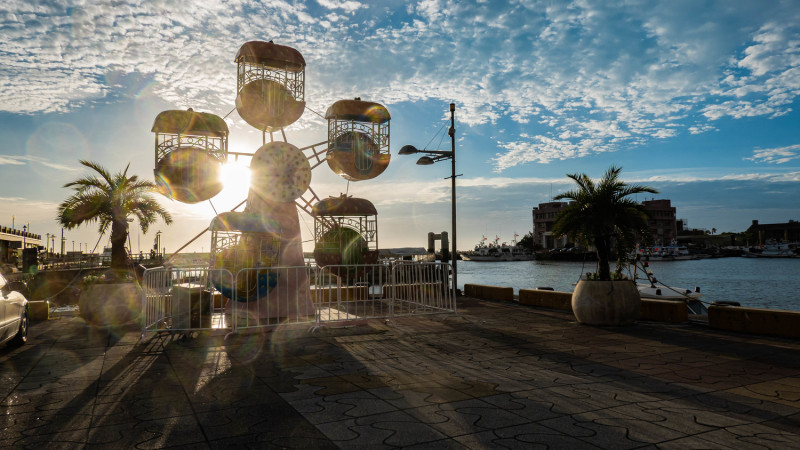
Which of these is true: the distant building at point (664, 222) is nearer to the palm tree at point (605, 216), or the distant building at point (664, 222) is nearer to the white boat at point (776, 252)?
the white boat at point (776, 252)

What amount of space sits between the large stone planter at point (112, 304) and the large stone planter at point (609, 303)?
1173 cm

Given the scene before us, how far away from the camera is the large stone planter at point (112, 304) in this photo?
13.3 m

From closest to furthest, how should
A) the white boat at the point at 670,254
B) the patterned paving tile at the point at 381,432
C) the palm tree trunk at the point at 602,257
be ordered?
1. the patterned paving tile at the point at 381,432
2. the palm tree trunk at the point at 602,257
3. the white boat at the point at 670,254

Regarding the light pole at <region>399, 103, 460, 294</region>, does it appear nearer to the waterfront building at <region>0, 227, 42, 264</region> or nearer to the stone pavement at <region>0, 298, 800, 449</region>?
the stone pavement at <region>0, 298, 800, 449</region>

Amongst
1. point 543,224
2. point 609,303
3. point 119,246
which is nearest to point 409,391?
point 609,303

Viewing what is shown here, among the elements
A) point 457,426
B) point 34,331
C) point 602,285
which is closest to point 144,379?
point 457,426

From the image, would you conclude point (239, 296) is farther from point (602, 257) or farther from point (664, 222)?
point (664, 222)

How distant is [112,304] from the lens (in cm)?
1327

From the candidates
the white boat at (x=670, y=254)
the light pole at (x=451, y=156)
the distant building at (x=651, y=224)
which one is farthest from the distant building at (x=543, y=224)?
the light pole at (x=451, y=156)

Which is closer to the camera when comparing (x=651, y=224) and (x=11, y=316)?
(x=11, y=316)

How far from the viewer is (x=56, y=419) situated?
15.9 feet

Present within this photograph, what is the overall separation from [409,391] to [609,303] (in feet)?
22.5

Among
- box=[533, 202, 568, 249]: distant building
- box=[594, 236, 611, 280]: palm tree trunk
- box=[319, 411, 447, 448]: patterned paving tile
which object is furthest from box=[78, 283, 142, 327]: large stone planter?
box=[533, 202, 568, 249]: distant building

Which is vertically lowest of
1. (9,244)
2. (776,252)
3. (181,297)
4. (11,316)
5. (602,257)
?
(776,252)
